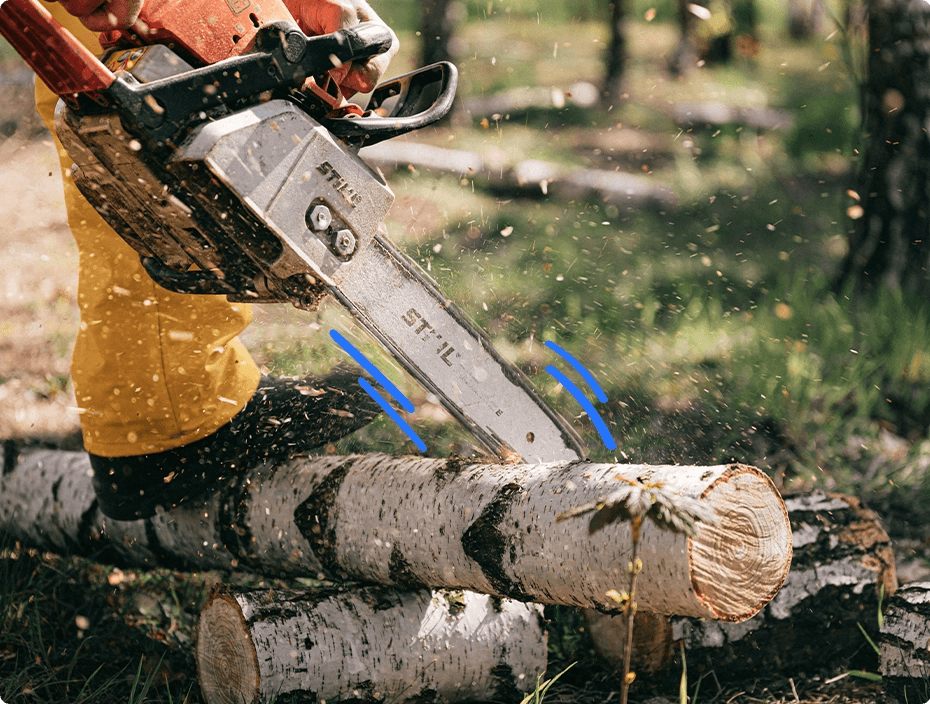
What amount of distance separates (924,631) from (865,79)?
9.02ft

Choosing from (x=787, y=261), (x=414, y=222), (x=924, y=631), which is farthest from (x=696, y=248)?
(x=924, y=631)

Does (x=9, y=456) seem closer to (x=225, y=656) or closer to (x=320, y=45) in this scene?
(x=225, y=656)

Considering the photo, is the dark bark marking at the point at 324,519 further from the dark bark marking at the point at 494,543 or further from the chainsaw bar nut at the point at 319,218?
the chainsaw bar nut at the point at 319,218

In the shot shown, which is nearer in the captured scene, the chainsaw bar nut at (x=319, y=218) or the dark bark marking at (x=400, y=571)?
the chainsaw bar nut at (x=319, y=218)

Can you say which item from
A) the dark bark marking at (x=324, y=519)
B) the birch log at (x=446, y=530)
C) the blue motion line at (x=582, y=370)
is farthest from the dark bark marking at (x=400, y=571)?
the blue motion line at (x=582, y=370)

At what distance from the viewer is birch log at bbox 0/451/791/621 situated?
1479mm

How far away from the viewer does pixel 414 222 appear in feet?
20.9

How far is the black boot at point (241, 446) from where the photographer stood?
86.4 inches

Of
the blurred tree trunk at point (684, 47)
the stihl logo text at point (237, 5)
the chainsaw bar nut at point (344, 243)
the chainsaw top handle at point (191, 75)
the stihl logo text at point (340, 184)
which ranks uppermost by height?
the stihl logo text at point (237, 5)

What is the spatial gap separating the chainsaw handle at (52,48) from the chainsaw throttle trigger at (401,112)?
19.3 inches

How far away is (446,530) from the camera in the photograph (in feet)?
5.97

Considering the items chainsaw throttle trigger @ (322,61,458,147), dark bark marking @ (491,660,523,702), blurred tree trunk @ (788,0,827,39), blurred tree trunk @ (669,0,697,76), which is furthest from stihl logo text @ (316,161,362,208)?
blurred tree trunk @ (788,0,827,39)

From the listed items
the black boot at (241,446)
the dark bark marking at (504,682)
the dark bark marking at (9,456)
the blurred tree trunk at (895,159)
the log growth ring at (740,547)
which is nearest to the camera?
the log growth ring at (740,547)

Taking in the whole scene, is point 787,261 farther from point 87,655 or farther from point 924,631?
point 87,655
